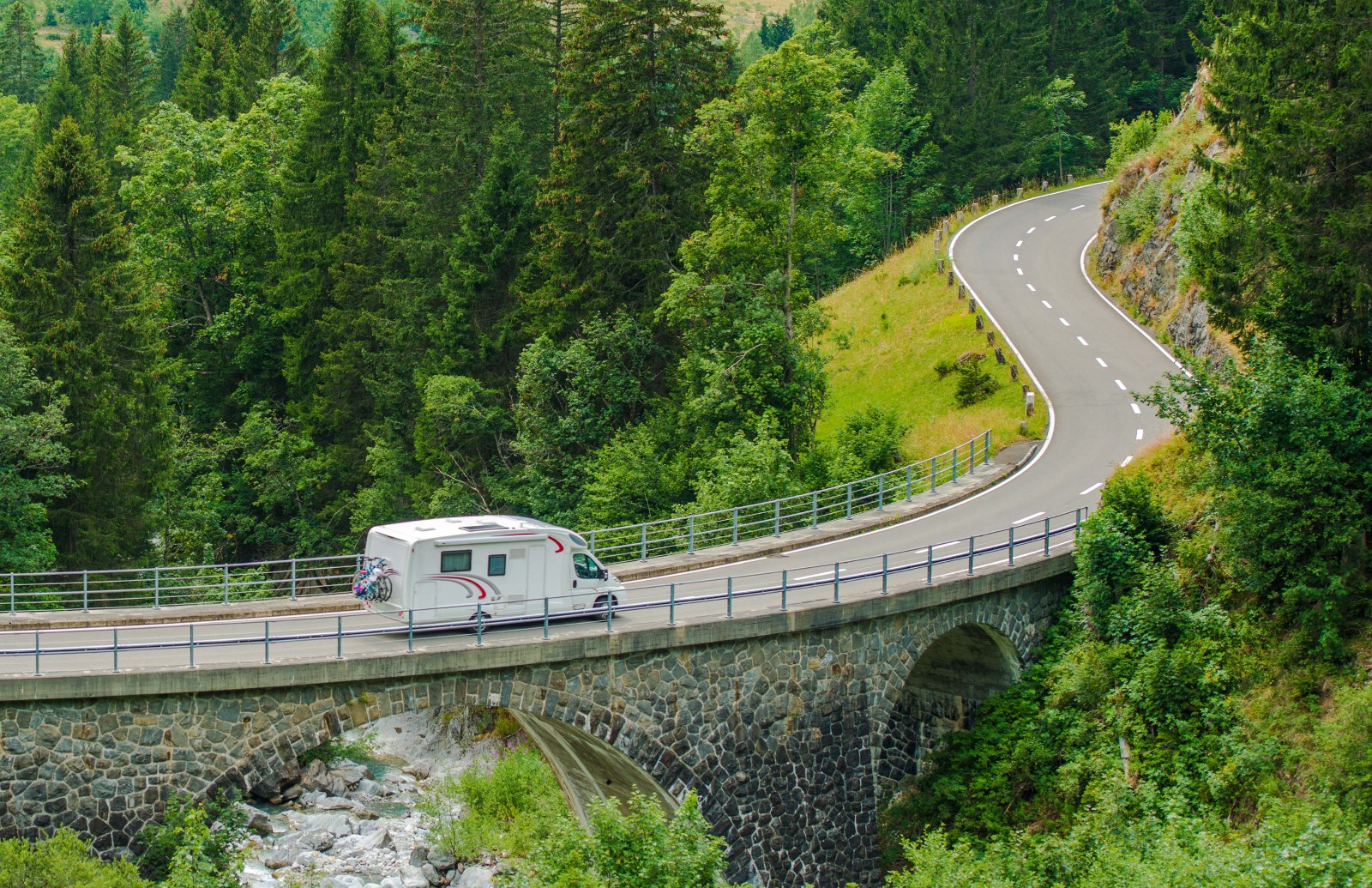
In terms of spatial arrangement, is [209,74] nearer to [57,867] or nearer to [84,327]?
[84,327]

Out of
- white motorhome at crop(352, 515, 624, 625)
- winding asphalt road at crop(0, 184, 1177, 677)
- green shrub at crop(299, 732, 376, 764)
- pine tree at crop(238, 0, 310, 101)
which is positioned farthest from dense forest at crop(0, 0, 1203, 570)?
white motorhome at crop(352, 515, 624, 625)

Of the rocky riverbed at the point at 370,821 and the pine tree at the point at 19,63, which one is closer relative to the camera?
the rocky riverbed at the point at 370,821

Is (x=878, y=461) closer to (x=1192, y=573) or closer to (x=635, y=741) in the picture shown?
(x=1192, y=573)

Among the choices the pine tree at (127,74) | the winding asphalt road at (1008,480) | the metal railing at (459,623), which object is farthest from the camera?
the pine tree at (127,74)

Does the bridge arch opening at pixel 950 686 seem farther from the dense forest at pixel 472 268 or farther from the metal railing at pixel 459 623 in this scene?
the dense forest at pixel 472 268

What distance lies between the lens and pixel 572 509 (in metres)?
44.5

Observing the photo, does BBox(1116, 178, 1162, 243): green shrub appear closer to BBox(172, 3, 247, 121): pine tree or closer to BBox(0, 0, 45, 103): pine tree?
BBox(172, 3, 247, 121): pine tree

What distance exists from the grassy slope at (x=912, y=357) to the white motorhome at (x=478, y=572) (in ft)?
54.8

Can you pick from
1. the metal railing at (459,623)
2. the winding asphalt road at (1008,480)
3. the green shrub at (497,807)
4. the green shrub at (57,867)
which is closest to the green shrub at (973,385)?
the winding asphalt road at (1008,480)

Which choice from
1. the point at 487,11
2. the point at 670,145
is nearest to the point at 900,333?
the point at 670,145

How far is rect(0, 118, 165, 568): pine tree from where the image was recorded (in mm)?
41469

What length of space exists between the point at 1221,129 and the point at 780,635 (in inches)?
564

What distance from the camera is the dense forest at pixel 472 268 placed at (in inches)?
1604

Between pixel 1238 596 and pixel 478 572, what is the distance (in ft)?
47.8
